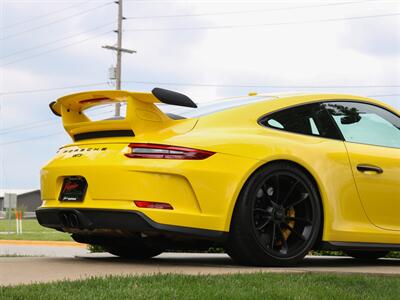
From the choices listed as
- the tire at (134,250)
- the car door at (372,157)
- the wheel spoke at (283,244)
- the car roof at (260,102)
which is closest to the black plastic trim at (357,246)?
the car door at (372,157)

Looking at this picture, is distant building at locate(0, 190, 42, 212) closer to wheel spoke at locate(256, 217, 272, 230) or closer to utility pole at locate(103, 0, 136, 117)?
utility pole at locate(103, 0, 136, 117)

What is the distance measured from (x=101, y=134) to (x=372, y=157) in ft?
7.84

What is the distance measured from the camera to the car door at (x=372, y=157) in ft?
20.9

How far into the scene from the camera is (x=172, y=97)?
573 cm

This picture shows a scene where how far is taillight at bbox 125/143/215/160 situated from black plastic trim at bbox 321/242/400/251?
137 cm

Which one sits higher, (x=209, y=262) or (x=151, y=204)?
(x=151, y=204)

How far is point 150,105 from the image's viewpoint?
5.92 meters

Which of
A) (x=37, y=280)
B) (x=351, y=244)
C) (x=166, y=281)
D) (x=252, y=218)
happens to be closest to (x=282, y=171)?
(x=252, y=218)

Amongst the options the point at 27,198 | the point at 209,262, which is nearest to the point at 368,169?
the point at 209,262

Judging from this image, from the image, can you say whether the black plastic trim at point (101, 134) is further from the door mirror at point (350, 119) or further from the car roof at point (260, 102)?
the door mirror at point (350, 119)

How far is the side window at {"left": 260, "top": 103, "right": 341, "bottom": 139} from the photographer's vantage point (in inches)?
244

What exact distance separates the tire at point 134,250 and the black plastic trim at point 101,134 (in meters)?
1.24

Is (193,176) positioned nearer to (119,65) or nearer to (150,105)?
(150,105)

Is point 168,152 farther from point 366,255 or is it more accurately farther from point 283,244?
point 366,255
